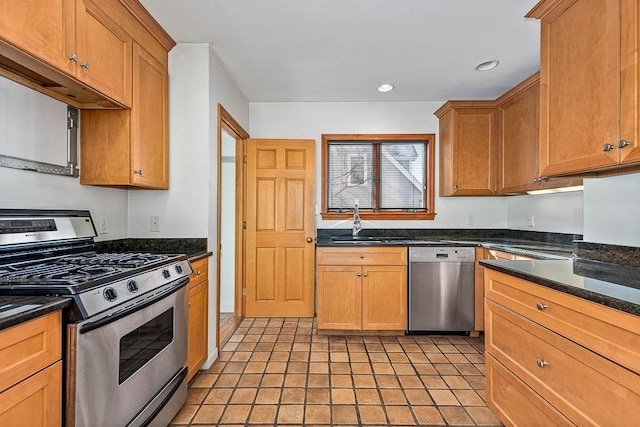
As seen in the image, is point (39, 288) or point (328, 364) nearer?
point (39, 288)

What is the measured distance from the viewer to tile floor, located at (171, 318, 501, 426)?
77.1 inches

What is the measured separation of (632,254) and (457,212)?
215 centimetres

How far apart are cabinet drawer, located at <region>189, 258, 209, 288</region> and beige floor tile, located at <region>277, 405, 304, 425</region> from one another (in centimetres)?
95

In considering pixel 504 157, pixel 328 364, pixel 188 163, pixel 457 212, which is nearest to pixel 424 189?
pixel 457 212

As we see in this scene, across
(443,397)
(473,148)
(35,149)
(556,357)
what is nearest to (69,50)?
(35,149)

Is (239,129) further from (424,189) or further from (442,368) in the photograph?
(442,368)

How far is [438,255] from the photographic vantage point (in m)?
3.20

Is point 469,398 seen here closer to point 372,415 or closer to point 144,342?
point 372,415

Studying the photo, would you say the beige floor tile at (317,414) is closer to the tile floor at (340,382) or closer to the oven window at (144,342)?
the tile floor at (340,382)

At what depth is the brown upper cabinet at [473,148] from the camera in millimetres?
3484

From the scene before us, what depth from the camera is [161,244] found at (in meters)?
2.48

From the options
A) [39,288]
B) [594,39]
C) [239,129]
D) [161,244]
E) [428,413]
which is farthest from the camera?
[239,129]

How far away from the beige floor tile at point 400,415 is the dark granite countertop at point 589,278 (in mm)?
971

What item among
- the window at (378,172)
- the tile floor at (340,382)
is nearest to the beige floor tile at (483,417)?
the tile floor at (340,382)
